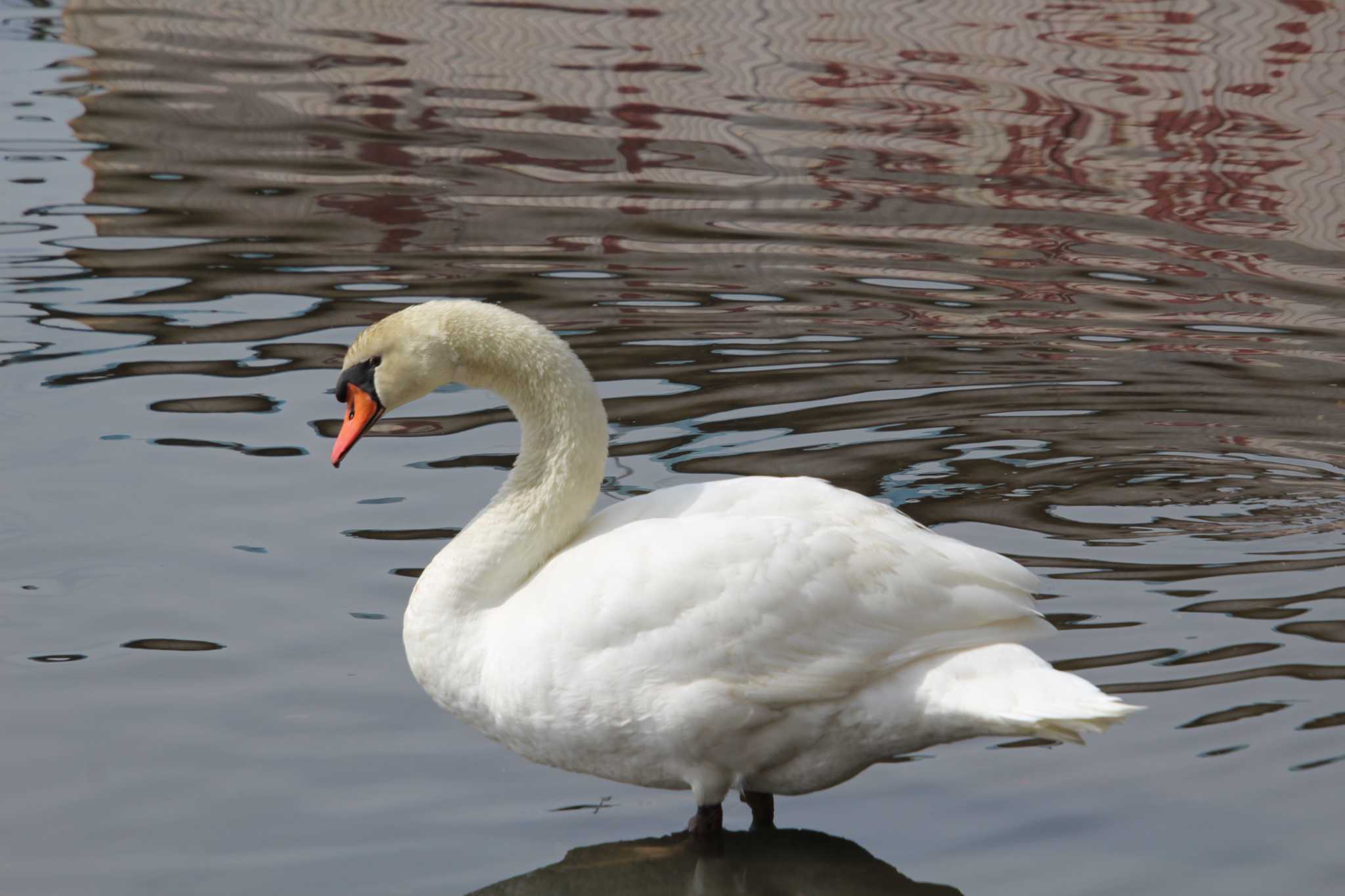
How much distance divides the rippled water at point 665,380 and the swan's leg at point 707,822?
68mm

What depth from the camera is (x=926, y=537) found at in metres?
4.24

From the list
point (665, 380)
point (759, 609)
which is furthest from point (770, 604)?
point (665, 380)

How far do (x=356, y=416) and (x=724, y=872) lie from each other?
1.43 metres

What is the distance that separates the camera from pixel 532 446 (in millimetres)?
4480

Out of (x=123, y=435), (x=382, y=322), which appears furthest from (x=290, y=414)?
(x=382, y=322)

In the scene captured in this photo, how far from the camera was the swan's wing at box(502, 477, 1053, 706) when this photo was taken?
396 centimetres

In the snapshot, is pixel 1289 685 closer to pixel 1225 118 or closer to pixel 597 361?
pixel 597 361

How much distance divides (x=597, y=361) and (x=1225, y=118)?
20.3 feet

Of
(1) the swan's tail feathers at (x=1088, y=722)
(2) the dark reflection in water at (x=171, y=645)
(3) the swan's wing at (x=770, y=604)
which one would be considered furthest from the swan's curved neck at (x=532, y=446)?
(1) the swan's tail feathers at (x=1088, y=722)

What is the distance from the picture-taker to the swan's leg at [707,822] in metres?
4.17

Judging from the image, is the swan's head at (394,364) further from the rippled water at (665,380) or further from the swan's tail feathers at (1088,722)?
the swan's tail feathers at (1088,722)

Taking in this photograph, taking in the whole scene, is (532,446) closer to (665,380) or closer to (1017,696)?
(1017,696)

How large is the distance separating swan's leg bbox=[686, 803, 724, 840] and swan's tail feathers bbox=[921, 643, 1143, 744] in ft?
1.92

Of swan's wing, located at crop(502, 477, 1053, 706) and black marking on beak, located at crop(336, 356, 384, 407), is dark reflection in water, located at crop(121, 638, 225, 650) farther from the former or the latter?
swan's wing, located at crop(502, 477, 1053, 706)
